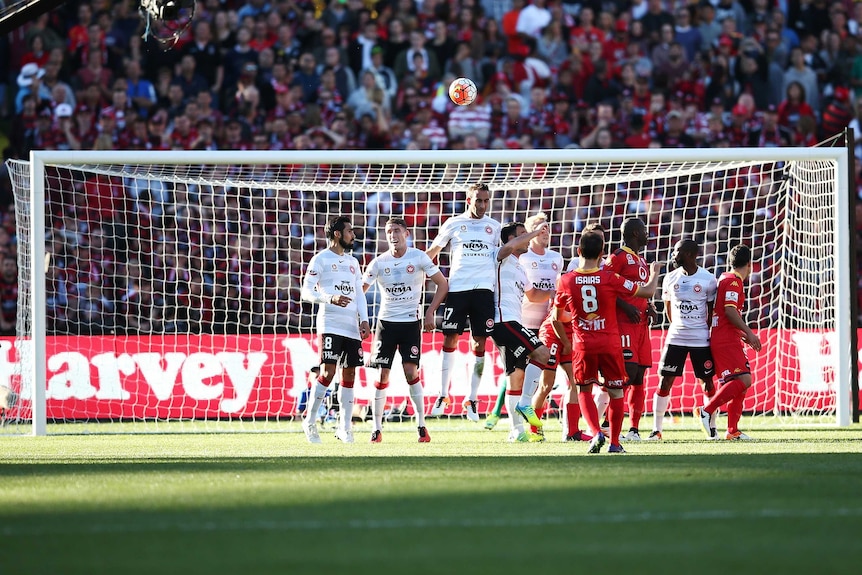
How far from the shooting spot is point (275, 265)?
1619cm

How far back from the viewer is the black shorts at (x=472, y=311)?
10941 millimetres

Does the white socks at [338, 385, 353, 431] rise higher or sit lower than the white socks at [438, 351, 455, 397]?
lower

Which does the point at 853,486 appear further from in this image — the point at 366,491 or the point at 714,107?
the point at 714,107

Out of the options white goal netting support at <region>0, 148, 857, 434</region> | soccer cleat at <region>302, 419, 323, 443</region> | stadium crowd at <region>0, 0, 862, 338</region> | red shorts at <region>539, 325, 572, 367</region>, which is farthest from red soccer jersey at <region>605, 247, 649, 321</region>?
stadium crowd at <region>0, 0, 862, 338</region>

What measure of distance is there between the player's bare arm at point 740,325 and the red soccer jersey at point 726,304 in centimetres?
4

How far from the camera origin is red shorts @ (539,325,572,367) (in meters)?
10.5

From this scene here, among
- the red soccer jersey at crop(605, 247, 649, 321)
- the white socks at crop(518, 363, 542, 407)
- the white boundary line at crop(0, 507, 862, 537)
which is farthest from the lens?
the white socks at crop(518, 363, 542, 407)

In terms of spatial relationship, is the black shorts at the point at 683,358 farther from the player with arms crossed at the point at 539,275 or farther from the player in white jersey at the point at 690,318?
the player with arms crossed at the point at 539,275

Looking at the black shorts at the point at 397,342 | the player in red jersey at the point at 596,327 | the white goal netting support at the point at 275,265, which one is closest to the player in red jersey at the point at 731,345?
the player in red jersey at the point at 596,327

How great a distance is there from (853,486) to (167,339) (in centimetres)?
942

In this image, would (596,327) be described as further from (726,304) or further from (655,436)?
(655,436)

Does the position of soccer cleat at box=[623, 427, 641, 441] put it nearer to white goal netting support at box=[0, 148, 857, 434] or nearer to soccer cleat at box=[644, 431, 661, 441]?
soccer cleat at box=[644, 431, 661, 441]

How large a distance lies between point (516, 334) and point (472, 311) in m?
0.58

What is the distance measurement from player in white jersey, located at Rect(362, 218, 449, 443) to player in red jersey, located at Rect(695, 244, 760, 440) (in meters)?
2.41
